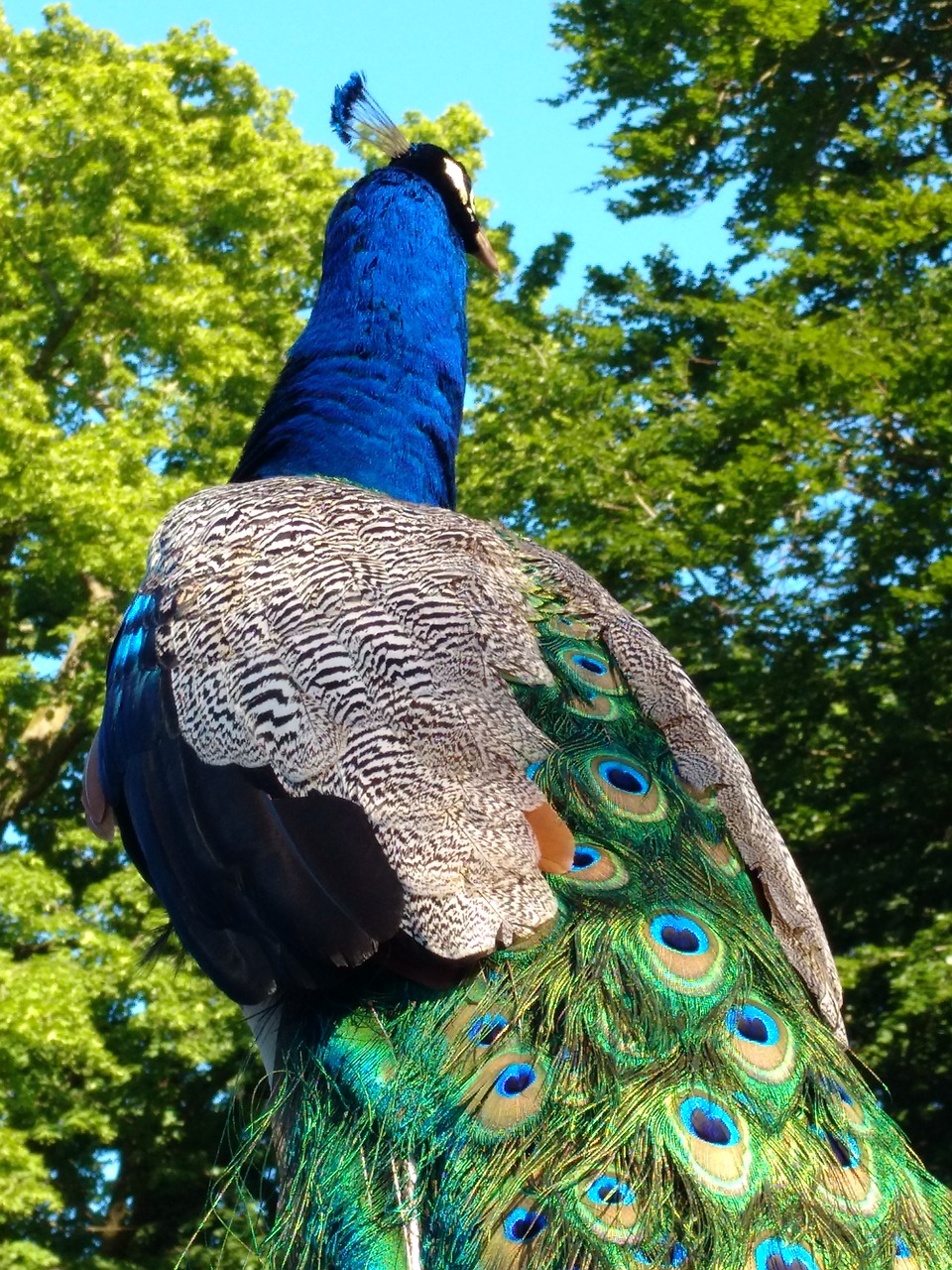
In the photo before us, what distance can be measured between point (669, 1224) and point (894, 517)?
5.80m

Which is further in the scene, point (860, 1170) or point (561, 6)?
point (561, 6)

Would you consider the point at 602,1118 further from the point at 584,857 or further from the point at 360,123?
the point at 360,123

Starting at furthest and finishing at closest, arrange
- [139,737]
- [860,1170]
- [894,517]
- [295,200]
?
[295,200] < [894,517] < [139,737] < [860,1170]

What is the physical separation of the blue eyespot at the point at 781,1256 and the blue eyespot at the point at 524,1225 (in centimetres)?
27

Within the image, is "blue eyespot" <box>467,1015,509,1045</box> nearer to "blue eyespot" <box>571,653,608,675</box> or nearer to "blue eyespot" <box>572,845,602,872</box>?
"blue eyespot" <box>572,845,602,872</box>

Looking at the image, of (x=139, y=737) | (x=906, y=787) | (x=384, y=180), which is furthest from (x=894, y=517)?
(x=139, y=737)

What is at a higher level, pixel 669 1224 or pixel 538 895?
pixel 538 895

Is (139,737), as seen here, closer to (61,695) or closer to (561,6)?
(61,695)

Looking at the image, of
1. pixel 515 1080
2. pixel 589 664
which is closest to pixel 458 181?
pixel 589 664

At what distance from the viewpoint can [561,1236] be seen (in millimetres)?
1842

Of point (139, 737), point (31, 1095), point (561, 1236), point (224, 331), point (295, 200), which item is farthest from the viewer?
point (295, 200)

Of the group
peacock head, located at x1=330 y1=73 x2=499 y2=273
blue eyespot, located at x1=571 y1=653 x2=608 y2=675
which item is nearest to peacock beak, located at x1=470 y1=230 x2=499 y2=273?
peacock head, located at x1=330 y1=73 x2=499 y2=273

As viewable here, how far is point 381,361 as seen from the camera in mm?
3697

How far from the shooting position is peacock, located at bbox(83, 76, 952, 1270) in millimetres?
1943
